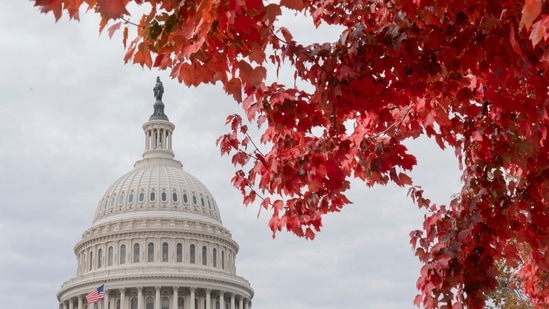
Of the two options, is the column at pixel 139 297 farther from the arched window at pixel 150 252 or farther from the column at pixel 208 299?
the column at pixel 208 299

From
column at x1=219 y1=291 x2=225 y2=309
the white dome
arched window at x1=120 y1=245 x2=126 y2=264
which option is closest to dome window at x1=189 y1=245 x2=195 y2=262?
the white dome

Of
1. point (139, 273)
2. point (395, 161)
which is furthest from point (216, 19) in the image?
point (139, 273)

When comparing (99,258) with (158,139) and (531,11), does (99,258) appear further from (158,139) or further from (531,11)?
(531,11)

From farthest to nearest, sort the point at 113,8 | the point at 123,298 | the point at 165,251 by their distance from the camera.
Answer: the point at 165,251, the point at 123,298, the point at 113,8

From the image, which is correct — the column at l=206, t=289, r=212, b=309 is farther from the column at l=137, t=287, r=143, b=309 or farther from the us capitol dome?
the column at l=137, t=287, r=143, b=309

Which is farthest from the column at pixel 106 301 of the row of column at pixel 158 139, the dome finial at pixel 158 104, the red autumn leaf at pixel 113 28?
the red autumn leaf at pixel 113 28

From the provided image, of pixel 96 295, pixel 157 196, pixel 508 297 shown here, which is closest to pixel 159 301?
pixel 96 295

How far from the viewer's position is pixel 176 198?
117m

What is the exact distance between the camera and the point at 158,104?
13162cm

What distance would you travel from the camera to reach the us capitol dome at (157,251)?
356ft

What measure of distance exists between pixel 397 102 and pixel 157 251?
104849 mm

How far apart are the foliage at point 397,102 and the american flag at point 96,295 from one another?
93075 mm

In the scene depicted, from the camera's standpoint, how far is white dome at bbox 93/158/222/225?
115m

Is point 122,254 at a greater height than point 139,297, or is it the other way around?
point 122,254
